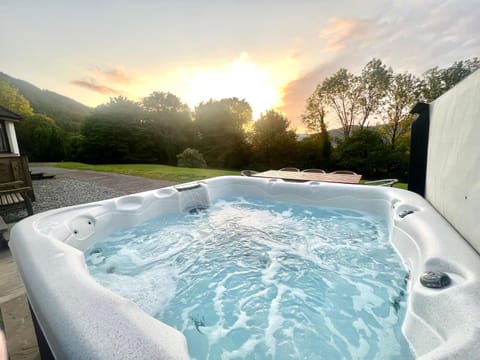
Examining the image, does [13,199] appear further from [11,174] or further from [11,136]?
[11,136]

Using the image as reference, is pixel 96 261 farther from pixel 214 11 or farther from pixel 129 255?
pixel 214 11

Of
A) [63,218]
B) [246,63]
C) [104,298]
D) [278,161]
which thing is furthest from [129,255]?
[278,161]

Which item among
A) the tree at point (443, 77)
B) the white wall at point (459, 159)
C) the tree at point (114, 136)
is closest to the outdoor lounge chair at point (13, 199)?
the white wall at point (459, 159)

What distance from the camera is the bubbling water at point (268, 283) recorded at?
1.01 meters

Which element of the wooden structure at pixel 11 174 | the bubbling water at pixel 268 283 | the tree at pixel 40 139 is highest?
the tree at pixel 40 139

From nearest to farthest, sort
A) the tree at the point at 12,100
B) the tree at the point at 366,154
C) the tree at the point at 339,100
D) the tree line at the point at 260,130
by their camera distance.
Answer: the tree at the point at 366,154 → the tree line at the point at 260,130 → the tree at the point at 339,100 → the tree at the point at 12,100

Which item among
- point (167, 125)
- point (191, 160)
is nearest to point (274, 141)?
point (191, 160)

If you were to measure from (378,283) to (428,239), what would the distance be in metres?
0.41

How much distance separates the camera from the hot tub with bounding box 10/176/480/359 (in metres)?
0.61

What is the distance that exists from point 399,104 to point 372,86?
4.43ft

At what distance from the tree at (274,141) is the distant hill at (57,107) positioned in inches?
562

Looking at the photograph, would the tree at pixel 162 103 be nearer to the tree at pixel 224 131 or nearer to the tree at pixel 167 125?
the tree at pixel 167 125

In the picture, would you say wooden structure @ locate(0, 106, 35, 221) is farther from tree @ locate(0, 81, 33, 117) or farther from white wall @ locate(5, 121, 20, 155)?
tree @ locate(0, 81, 33, 117)

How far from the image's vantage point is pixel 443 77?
809 cm
